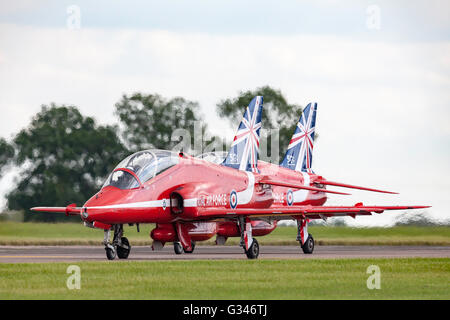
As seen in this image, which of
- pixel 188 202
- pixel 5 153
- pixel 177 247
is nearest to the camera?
pixel 188 202

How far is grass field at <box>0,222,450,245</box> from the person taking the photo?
41531 mm

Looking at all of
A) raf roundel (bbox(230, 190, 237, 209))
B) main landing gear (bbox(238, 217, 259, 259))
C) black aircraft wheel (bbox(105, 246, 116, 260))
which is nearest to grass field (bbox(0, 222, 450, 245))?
raf roundel (bbox(230, 190, 237, 209))

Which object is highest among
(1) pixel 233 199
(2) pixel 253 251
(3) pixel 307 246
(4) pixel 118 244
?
(1) pixel 233 199

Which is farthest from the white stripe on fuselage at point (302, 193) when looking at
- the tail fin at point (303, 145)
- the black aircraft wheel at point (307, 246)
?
the black aircraft wheel at point (307, 246)

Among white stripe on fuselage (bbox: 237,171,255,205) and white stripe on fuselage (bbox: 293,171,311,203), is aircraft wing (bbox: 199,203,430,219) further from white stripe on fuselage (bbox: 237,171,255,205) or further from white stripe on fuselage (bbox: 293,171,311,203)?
white stripe on fuselage (bbox: 293,171,311,203)

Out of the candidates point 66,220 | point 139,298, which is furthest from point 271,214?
point 66,220

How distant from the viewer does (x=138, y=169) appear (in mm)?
28906

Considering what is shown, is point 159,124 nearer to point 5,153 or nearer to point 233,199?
point 5,153

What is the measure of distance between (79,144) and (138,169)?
35.2m

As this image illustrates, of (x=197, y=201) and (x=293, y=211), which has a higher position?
(x=197, y=201)

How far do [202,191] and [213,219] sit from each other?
1035 millimetres

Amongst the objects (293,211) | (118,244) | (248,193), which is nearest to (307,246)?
(248,193)

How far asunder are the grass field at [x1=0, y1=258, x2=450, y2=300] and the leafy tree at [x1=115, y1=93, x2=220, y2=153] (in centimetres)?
3638

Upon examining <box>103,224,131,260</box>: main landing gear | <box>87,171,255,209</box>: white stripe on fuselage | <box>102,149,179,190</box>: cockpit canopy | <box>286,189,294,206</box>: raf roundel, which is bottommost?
<box>103,224,131,260</box>: main landing gear
